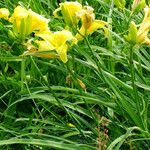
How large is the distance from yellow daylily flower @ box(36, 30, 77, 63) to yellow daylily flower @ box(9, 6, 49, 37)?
1.6 inches

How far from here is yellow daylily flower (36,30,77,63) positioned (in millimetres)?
1116

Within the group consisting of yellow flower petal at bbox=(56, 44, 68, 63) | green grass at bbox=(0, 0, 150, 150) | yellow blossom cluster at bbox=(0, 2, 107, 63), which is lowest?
green grass at bbox=(0, 0, 150, 150)

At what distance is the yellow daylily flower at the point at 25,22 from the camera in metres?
1.14

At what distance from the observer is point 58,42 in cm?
113

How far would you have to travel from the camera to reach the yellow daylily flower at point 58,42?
1.12 m

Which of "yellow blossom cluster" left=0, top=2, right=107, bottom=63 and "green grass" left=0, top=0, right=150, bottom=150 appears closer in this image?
"yellow blossom cluster" left=0, top=2, right=107, bottom=63

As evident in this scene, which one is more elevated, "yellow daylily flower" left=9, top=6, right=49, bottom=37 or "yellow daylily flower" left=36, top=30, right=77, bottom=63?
"yellow daylily flower" left=9, top=6, right=49, bottom=37

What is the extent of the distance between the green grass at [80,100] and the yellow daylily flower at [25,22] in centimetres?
4

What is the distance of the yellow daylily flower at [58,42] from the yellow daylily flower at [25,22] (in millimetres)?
40

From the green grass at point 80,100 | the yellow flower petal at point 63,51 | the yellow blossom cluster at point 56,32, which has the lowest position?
the green grass at point 80,100

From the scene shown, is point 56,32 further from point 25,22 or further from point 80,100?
point 80,100

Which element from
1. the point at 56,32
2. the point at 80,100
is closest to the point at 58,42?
the point at 56,32

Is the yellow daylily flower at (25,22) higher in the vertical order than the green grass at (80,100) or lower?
higher

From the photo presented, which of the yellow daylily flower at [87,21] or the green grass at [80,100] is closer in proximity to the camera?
the yellow daylily flower at [87,21]
